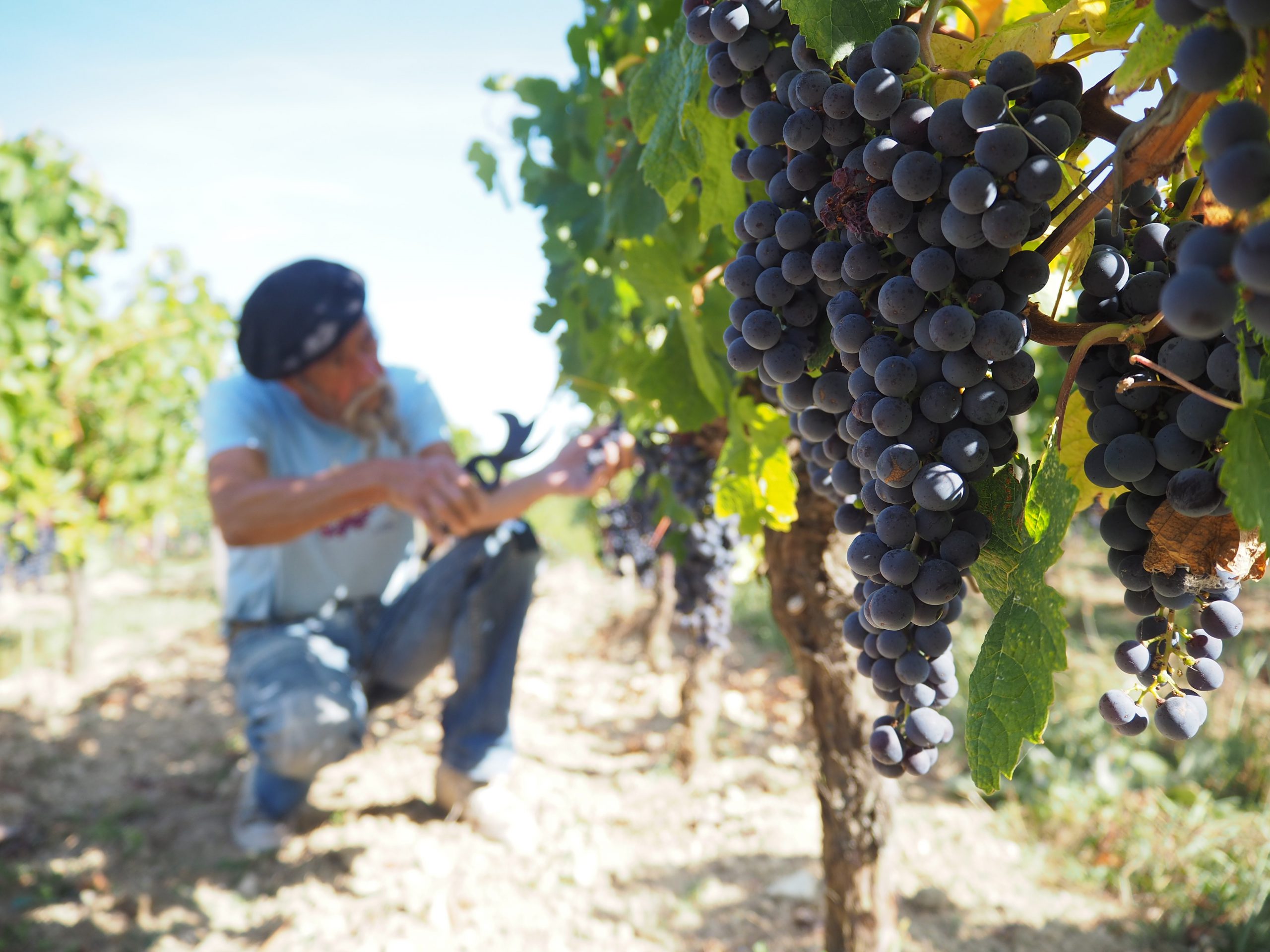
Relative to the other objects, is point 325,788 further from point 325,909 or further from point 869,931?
point 869,931

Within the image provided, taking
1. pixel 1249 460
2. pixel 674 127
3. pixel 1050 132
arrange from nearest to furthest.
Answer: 1. pixel 1249 460
2. pixel 1050 132
3. pixel 674 127

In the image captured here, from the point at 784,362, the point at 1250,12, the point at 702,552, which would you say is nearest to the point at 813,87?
the point at 784,362

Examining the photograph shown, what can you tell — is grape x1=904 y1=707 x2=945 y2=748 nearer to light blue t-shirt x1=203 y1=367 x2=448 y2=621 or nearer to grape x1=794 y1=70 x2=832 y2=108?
grape x1=794 y1=70 x2=832 y2=108

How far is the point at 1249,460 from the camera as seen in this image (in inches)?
21.4

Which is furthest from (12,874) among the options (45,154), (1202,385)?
(45,154)

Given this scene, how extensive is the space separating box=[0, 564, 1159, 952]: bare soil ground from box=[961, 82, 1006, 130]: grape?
174 centimetres

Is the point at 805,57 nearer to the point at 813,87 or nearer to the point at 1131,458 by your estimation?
the point at 813,87

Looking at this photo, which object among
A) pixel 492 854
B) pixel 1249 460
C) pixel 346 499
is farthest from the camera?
pixel 492 854

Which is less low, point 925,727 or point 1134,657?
point 1134,657

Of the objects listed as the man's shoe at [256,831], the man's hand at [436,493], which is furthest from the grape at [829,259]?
the man's shoe at [256,831]

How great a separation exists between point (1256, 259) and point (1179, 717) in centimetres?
45

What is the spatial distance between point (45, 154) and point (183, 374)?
2.02m

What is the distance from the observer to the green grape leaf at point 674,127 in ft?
3.14

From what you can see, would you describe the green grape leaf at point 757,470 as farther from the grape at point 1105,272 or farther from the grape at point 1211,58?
the grape at point 1211,58
